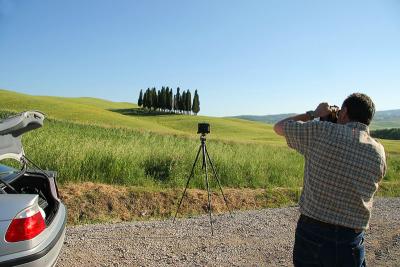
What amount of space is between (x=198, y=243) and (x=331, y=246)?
12.6 feet

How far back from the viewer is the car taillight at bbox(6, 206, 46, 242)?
3.61 metres

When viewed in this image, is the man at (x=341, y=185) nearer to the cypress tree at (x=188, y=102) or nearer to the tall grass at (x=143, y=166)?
the tall grass at (x=143, y=166)

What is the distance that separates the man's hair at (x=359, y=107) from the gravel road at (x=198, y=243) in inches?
129

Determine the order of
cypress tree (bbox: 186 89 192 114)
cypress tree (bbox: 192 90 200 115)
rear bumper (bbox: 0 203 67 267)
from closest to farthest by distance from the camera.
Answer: rear bumper (bbox: 0 203 67 267)
cypress tree (bbox: 186 89 192 114)
cypress tree (bbox: 192 90 200 115)

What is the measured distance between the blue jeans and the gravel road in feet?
9.33

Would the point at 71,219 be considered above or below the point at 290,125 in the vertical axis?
below

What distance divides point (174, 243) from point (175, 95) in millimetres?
104149

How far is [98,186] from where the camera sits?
32.0ft

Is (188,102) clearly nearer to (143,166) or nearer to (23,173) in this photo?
(143,166)

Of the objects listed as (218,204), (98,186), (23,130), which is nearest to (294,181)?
(218,204)

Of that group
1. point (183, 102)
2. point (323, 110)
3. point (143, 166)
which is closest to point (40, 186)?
point (323, 110)

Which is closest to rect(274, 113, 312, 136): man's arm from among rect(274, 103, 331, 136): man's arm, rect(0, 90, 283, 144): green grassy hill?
rect(274, 103, 331, 136): man's arm

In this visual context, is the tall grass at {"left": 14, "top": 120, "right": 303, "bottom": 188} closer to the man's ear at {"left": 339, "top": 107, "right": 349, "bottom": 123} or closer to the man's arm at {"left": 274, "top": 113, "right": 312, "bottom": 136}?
the man's arm at {"left": 274, "top": 113, "right": 312, "bottom": 136}

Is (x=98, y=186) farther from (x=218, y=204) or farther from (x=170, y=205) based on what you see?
(x=218, y=204)
